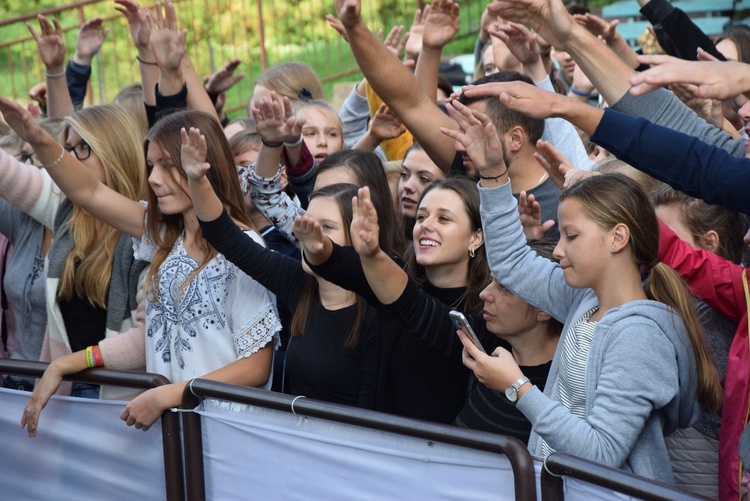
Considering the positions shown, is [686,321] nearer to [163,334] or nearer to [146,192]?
[163,334]

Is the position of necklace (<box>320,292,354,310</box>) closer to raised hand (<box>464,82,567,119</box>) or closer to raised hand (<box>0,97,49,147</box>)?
raised hand (<box>464,82,567,119</box>)

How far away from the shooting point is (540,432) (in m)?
2.49

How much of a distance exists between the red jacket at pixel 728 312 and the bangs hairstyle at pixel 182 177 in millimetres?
1613

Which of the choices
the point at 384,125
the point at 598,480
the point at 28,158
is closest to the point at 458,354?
the point at 598,480

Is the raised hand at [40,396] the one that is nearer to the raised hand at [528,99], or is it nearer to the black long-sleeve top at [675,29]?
the raised hand at [528,99]

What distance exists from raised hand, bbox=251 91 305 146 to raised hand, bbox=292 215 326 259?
0.92 m

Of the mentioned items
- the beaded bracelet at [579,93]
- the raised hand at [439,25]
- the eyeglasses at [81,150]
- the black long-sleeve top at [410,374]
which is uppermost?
the raised hand at [439,25]

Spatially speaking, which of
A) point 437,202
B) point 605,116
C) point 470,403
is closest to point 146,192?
point 437,202

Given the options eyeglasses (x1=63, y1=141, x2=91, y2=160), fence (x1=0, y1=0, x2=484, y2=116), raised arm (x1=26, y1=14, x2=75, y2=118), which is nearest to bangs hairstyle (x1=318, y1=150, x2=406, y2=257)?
eyeglasses (x1=63, y1=141, x2=91, y2=160)

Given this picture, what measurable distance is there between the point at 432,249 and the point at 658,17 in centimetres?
218

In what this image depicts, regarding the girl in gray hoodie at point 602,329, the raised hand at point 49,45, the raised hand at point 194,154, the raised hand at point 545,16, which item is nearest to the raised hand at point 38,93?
the raised hand at point 49,45

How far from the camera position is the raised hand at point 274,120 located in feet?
12.7

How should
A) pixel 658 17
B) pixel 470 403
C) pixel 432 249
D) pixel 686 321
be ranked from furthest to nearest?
pixel 658 17 < pixel 432 249 < pixel 470 403 < pixel 686 321

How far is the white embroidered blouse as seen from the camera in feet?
11.5
